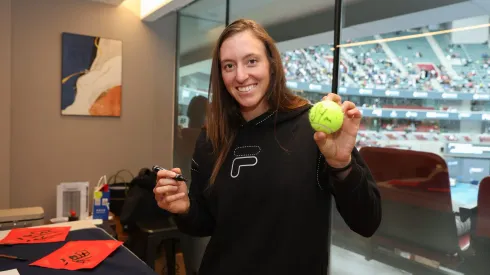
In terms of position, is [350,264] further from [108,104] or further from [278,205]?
[108,104]

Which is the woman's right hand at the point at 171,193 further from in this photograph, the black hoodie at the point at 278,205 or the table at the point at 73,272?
the table at the point at 73,272

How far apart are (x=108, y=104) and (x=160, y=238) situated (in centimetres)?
170

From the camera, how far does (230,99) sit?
1288 millimetres

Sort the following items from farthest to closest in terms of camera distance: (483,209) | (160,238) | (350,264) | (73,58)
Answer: (73,58)
(160,238)
(350,264)
(483,209)

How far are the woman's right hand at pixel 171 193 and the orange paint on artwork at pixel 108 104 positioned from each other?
293 cm

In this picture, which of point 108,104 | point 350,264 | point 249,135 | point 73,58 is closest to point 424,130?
point 350,264

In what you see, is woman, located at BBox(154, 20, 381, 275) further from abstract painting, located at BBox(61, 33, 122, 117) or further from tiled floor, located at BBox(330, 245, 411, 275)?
abstract painting, located at BBox(61, 33, 122, 117)

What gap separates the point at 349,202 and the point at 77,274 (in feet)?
3.62

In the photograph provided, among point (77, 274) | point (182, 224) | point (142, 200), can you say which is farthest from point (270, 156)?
point (142, 200)

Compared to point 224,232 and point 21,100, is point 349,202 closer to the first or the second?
point 224,232

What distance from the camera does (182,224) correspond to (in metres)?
1.23

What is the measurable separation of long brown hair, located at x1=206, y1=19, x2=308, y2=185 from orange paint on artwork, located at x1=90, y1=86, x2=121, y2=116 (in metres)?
2.87

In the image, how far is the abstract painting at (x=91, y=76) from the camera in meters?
3.63

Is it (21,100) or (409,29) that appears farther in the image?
(21,100)
